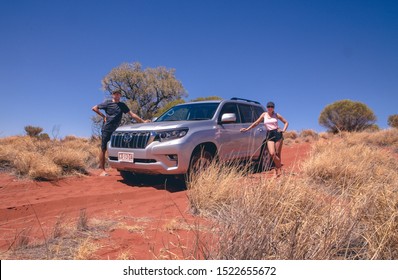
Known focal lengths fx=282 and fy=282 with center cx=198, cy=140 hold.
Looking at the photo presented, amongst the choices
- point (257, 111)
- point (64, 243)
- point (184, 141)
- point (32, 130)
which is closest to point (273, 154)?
point (257, 111)

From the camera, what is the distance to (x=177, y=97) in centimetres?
3036

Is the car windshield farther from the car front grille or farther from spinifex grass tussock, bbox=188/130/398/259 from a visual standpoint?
spinifex grass tussock, bbox=188/130/398/259

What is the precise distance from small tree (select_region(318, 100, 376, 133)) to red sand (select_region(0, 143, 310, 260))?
22111 millimetres

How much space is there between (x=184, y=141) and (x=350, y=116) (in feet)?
77.5

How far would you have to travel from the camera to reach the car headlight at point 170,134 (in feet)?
17.0

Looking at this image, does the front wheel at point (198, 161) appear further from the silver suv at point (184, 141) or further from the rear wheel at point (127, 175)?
the rear wheel at point (127, 175)

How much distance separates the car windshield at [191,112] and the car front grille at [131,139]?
115cm

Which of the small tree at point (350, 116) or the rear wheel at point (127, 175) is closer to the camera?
the rear wheel at point (127, 175)

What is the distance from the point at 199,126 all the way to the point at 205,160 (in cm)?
68

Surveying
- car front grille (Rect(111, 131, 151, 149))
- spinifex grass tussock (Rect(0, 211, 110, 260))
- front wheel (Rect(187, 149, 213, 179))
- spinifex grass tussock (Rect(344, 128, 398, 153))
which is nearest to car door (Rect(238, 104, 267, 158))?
front wheel (Rect(187, 149, 213, 179))

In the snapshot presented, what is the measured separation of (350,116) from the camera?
2448 centimetres

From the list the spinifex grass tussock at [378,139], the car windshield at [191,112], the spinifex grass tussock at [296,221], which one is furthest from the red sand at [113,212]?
the spinifex grass tussock at [378,139]
